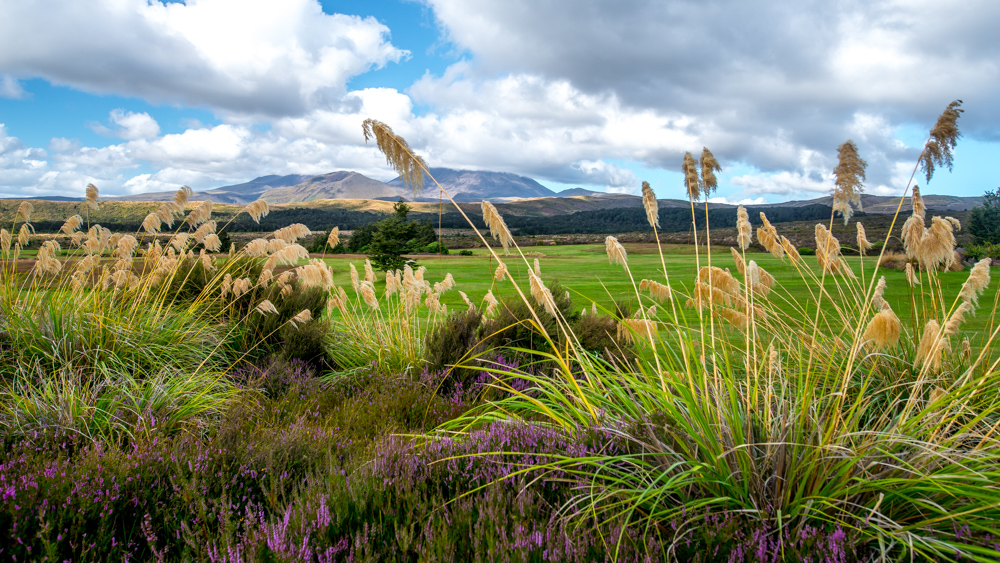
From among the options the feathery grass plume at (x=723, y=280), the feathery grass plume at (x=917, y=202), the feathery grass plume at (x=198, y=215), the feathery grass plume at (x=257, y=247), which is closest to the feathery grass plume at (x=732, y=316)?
the feathery grass plume at (x=723, y=280)

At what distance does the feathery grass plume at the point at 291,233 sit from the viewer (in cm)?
658

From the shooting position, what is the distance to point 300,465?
→ 3.26m

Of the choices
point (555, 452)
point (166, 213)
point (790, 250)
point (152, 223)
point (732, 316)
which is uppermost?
point (166, 213)

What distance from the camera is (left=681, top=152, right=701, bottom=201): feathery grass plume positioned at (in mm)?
3412

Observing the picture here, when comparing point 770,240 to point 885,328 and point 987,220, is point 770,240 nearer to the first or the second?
point 885,328

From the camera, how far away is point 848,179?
10.6 ft

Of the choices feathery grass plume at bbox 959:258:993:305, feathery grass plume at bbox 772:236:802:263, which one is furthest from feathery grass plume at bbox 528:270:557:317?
feathery grass plume at bbox 959:258:993:305

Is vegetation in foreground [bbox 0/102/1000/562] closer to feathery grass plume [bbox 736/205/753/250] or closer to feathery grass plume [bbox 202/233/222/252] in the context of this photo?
feathery grass plume [bbox 736/205/753/250]

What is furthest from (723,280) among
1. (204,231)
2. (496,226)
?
(204,231)

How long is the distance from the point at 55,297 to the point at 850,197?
850 cm

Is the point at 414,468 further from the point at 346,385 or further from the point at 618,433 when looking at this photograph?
the point at 346,385

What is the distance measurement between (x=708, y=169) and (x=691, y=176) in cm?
14

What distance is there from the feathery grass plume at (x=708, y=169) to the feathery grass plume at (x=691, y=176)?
0.06 metres

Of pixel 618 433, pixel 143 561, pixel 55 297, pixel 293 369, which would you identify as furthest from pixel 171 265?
pixel 618 433
